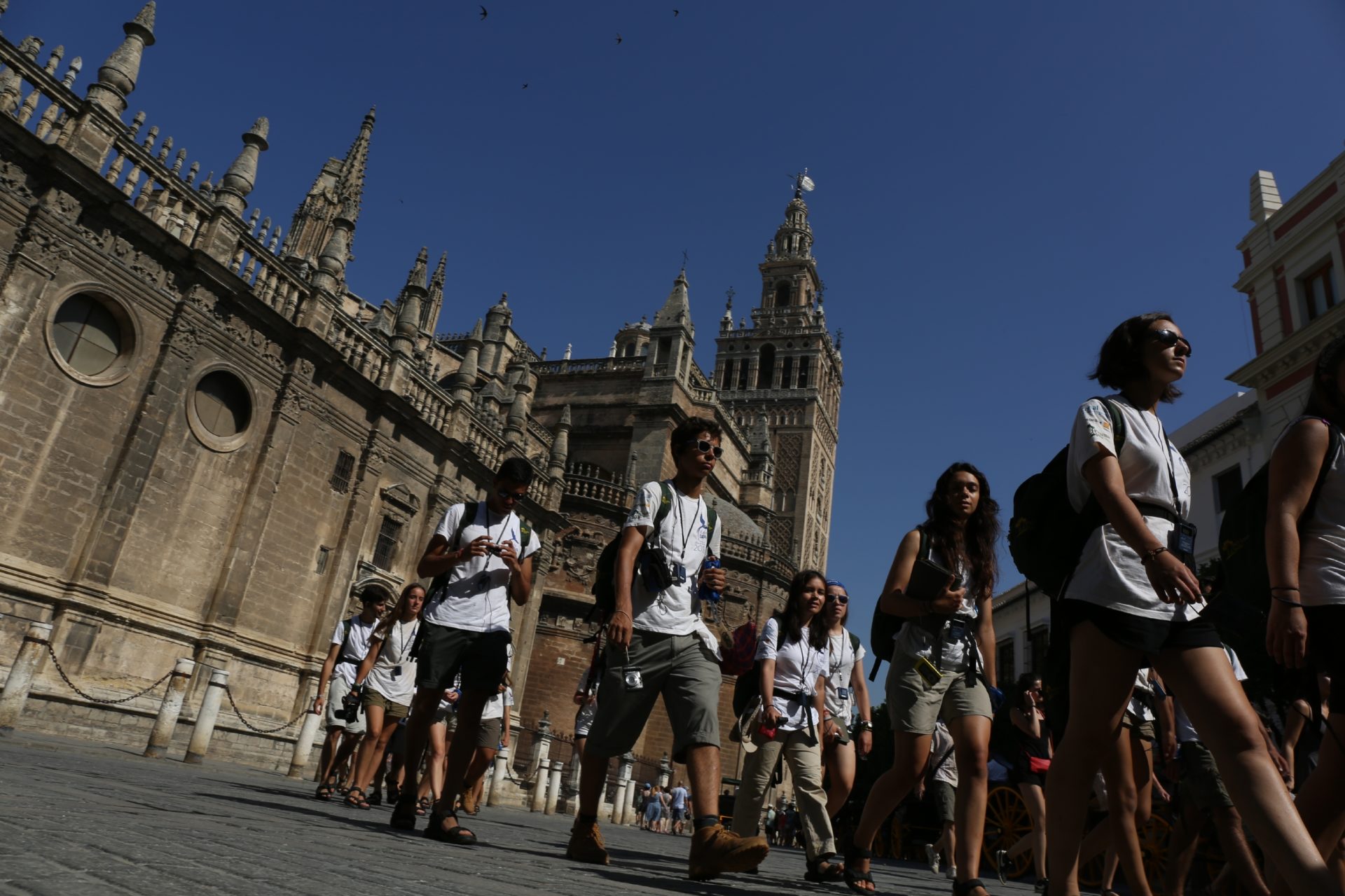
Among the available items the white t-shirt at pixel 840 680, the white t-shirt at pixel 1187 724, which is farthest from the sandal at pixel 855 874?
the white t-shirt at pixel 1187 724

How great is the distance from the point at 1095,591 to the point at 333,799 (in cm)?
715

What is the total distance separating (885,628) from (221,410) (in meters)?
14.3

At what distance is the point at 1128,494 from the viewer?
3.01 metres

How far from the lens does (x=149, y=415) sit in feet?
46.6

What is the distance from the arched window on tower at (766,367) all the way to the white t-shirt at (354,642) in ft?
182

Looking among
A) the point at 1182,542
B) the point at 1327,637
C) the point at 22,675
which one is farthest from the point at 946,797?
the point at 22,675

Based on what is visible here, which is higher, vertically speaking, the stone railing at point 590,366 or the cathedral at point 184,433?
the stone railing at point 590,366

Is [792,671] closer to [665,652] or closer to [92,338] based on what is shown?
[665,652]

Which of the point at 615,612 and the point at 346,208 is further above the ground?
the point at 346,208

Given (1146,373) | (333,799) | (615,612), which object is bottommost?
(333,799)

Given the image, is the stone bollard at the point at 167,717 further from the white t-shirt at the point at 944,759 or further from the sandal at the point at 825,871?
the white t-shirt at the point at 944,759

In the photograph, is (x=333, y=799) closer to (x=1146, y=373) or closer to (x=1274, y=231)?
(x=1146, y=373)

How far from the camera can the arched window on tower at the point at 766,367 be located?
6344cm

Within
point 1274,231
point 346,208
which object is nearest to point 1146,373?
point 1274,231
